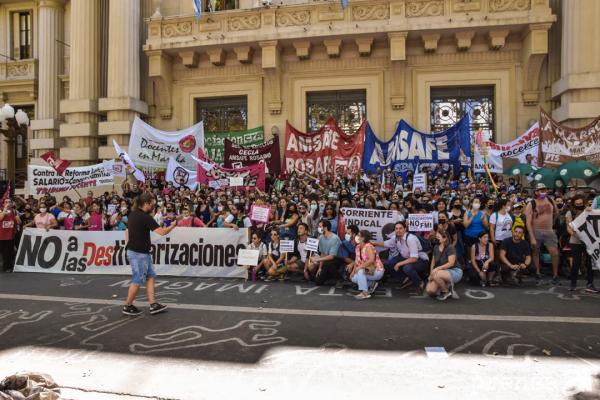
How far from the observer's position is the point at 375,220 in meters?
8.92

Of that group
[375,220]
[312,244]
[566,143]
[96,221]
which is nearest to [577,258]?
[375,220]

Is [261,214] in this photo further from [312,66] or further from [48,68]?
[48,68]

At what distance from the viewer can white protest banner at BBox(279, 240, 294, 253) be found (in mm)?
8883

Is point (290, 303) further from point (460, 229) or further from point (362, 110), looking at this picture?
point (362, 110)

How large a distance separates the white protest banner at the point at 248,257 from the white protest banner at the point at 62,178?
608 cm

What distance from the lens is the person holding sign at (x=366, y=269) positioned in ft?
24.1

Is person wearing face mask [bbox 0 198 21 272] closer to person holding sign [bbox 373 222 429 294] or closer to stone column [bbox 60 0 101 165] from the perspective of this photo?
stone column [bbox 60 0 101 165]

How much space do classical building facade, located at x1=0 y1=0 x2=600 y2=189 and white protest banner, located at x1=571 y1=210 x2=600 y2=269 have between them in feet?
23.5

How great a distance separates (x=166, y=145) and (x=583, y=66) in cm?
1377

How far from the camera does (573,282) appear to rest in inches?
297

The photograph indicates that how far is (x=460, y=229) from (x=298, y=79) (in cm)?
1003

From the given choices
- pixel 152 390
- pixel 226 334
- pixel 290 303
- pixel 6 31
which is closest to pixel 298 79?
pixel 290 303

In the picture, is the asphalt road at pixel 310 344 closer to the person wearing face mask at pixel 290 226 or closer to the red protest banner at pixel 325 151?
the person wearing face mask at pixel 290 226

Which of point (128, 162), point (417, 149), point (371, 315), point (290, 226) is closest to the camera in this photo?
point (371, 315)
